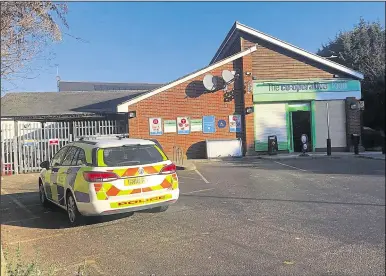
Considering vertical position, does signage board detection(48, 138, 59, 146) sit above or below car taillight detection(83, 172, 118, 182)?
above

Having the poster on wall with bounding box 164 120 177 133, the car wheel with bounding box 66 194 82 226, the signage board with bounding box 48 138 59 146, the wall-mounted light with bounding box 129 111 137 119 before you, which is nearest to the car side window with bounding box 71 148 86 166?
the car wheel with bounding box 66 194 82 226

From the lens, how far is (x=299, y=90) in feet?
67.2

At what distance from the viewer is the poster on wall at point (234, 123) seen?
20203 mm

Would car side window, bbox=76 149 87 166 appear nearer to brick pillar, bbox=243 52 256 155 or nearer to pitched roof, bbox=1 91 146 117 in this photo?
pitched roof, bbox=1 91 146 117

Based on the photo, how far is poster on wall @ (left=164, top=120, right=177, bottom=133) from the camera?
64.1 ft

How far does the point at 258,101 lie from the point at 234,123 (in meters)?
1.69

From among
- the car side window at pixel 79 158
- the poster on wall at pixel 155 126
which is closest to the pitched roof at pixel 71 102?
the poster on wall at pixel 155 126

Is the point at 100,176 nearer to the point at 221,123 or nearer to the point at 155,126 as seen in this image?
the point at 155,126

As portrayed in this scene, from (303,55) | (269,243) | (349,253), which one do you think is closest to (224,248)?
(269,243)

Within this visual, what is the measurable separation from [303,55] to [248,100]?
12.9ft

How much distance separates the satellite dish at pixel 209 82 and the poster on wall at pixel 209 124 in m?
1.47

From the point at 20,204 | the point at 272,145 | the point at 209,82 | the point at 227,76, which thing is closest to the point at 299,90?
the point at 272,145

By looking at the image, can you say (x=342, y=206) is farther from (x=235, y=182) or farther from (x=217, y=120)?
(x=217, y=120)

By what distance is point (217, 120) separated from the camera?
790 inches
